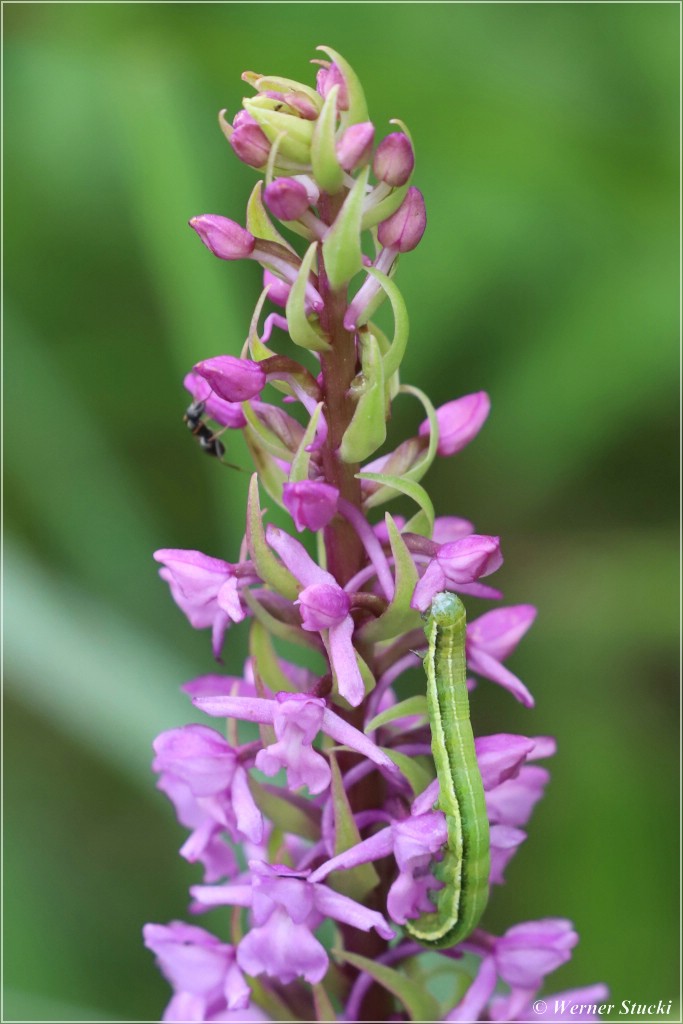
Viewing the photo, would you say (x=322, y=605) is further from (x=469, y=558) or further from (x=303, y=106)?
(x=303, y=106)

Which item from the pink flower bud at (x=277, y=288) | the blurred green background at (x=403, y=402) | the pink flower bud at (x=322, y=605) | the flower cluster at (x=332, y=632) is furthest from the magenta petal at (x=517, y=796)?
the blurred green background at (x=403, y=402)

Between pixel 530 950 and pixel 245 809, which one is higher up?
pixel 245 809

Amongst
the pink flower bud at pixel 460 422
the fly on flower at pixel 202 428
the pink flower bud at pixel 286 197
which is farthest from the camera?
the fly on flower at pixel 202 428

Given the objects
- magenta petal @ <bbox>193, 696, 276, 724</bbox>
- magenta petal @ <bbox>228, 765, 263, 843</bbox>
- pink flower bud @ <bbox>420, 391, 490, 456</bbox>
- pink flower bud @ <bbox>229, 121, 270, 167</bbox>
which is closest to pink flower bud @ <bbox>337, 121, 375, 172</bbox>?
pink flower bud @ <bbox>229, 121, 270, 167</bbox>

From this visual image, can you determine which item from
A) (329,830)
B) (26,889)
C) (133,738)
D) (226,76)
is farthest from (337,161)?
(26,889)

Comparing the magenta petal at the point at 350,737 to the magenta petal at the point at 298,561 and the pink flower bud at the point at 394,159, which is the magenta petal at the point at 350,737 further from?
the pink flower bud at the point at 394,159

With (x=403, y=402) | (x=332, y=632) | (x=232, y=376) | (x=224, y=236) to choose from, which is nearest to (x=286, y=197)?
(x=224, y=236)

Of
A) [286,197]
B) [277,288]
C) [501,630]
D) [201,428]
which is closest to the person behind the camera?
[286,197]
